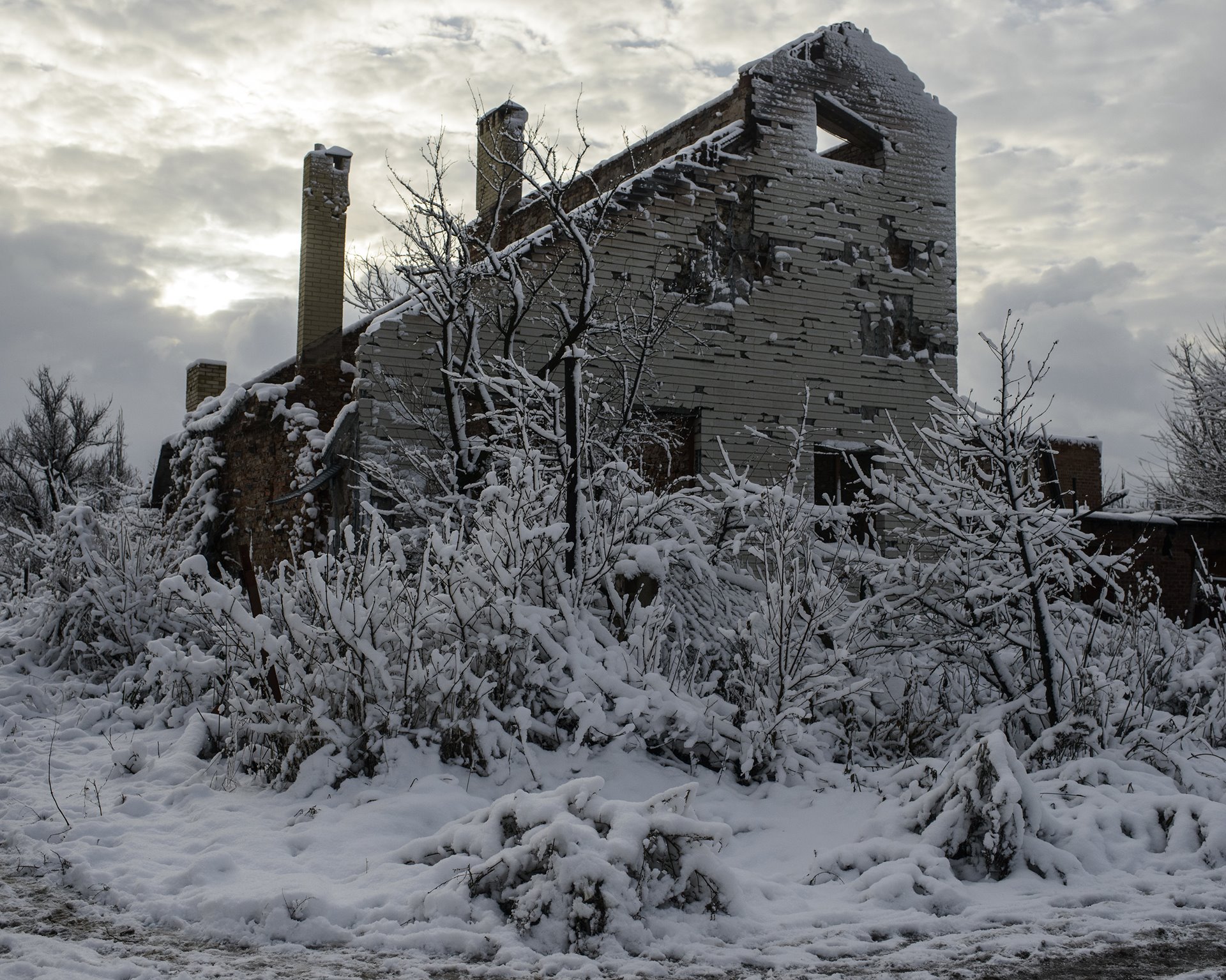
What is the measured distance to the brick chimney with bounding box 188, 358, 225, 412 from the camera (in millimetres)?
17438

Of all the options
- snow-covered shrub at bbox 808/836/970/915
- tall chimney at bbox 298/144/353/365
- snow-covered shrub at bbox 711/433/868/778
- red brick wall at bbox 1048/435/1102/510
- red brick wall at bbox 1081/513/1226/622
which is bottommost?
snow-covered shrub at bbox 808/836/970/915

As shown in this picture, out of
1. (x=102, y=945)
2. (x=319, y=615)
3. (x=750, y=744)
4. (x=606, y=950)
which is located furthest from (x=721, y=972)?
(x=319, y=615)

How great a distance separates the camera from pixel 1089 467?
23391mm

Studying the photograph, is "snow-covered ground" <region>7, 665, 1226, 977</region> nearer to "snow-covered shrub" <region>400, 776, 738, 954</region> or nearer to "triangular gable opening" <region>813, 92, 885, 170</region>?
"snow-covered shrub" <region>400, 776, 738, 954</region>

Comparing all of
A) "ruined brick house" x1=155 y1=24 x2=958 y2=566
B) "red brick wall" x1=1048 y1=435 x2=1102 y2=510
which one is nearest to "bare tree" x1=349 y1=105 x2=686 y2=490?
"ruined brick house" x1=155 y1=24 x2=958 y2=566

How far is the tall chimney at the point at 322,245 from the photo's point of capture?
1280 cm

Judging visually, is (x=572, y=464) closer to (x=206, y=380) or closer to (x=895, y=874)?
(x=895, y=874)

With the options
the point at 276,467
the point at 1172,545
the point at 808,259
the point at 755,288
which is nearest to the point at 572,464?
the point at 276,467

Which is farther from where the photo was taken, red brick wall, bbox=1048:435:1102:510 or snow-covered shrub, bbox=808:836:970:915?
red brick wall, bbox=1048:435:1102:510

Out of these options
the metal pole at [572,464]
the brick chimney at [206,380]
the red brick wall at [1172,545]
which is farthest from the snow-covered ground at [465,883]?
the brick chimney at [206,380]

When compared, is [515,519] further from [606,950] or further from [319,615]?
[606,950]

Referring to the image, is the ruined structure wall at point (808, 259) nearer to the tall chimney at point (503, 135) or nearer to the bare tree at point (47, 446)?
the tall chimney at point (503, 135)

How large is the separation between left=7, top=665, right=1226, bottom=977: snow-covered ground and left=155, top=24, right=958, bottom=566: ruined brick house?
19.1ft

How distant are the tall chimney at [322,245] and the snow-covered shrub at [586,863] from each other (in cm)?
948
